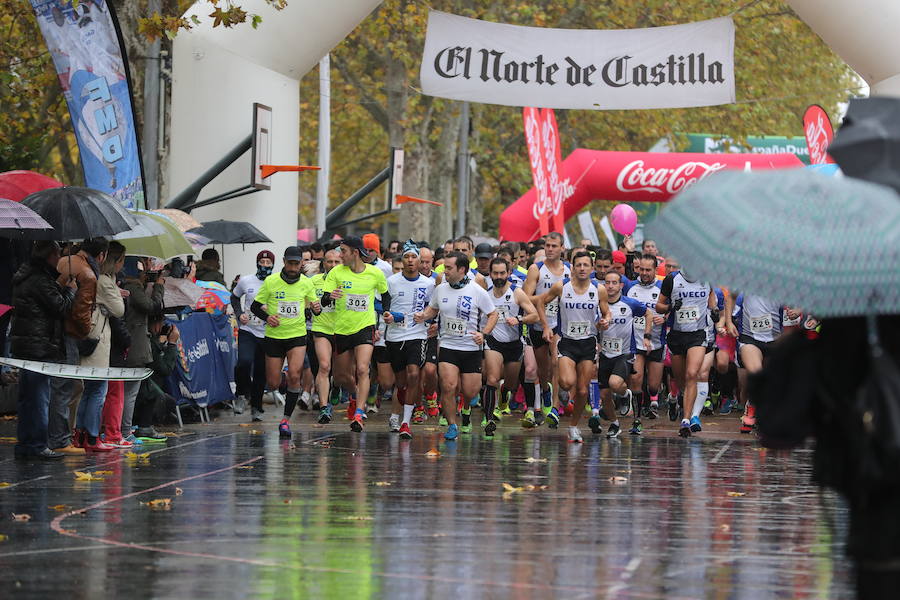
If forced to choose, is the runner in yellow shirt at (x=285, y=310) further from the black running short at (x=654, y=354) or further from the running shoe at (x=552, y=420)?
the black running short at (x=654, y=354)

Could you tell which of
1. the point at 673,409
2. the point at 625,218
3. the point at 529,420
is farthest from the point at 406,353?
the point at 625,218

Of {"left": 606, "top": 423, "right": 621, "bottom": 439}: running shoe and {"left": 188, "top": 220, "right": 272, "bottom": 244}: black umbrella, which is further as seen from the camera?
{"left": 188, "top": 220, "right": 272, "bottom": 244}: black umbrella

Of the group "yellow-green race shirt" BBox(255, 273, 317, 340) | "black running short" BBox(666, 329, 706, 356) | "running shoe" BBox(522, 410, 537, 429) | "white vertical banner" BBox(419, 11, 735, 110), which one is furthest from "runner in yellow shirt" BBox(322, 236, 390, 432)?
"white vertical banner" BBox(419, 11, 735, 110)

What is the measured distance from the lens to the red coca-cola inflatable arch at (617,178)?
33.7m

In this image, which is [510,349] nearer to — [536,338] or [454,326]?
[536,338]

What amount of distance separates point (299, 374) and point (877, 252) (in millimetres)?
11954

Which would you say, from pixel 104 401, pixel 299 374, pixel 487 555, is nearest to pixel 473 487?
pixel 487 555

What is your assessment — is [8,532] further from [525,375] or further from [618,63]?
[618,63]

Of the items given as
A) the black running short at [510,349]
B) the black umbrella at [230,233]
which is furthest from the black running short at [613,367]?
the black umbrella at [230,233]

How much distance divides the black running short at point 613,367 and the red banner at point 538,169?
13.7 metres

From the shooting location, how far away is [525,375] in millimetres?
18016

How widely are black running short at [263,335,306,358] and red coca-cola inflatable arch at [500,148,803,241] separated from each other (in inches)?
669

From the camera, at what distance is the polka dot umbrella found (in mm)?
4699

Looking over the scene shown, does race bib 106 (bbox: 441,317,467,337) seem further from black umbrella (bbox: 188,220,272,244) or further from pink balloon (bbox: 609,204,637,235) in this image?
pink balloon (bbox: 609,204,637,235)
